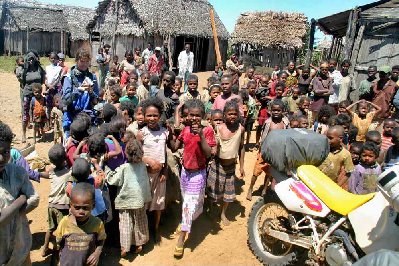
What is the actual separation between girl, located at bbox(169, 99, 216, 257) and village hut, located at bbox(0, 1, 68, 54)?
22.7 metres

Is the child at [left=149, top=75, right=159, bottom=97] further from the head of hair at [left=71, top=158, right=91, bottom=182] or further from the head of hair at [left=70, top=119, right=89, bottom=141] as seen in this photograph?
the head of hair at [left=71, top=158, right=91, bottom=182]

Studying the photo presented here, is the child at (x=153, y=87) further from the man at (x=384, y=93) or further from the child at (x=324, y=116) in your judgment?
the man at (x=384, y=93)

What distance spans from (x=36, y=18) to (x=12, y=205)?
24869 mm

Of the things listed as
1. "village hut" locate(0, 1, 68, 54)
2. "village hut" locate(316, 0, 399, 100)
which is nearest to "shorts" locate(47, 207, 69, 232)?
"village hut" locate(316, 0, 399, 100)

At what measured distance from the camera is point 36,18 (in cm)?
2359

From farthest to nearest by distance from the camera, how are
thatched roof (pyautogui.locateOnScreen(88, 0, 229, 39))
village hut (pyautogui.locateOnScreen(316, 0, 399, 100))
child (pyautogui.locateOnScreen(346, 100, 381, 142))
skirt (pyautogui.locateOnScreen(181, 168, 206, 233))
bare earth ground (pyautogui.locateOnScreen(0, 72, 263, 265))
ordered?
thatched roof (pyautogui.locateOnScreen(88, 0, 229, 39))
village hut (pyautogui.locateOnScreen(316, 0, 399, 100))
child (pyautogui.locateOnScreen(346, 100, 381, 142))
skirt (pyautogui.locateOnScreen(181, 168, 206, 233))
bare earth ground (pyautogui.locateOnScreen(0, 72, 263, 265))

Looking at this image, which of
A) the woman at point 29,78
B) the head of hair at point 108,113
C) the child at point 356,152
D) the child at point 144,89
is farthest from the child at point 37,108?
the child at point 356,152

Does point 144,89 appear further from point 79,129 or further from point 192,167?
point 192,167

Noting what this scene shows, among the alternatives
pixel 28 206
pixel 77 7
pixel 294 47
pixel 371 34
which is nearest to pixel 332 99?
pixel 371 34

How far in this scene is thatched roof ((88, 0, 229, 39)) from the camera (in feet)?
53.3

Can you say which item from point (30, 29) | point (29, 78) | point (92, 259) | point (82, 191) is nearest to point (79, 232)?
point (92, 259)

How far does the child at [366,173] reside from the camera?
12.1 feet

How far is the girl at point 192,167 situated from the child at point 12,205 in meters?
1.69

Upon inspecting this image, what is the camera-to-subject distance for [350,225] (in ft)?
9.55
